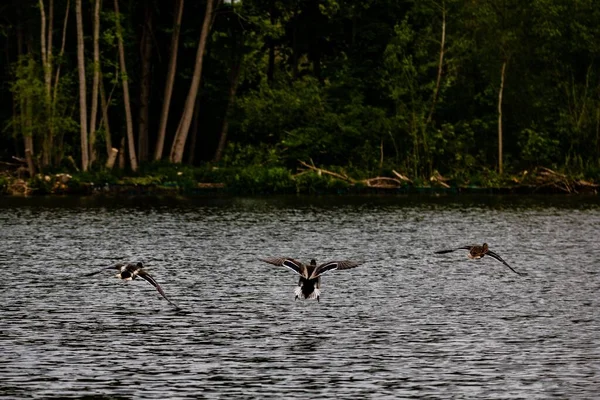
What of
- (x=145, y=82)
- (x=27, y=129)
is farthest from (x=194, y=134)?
(x=27, y=129)

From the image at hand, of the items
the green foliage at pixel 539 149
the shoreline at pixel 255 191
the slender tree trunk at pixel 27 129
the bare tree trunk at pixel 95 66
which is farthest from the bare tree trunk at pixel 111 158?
the green foliage at pixel 539 149

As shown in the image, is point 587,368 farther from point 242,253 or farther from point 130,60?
point 130,60

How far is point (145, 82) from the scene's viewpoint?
76.2 metres

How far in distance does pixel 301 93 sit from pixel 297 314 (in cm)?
5031

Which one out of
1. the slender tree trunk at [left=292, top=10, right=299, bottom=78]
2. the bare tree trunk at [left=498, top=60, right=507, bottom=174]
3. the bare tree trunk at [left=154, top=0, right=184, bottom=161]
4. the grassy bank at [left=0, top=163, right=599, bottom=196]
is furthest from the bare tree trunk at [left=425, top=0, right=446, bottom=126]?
the bare tree trunk at [left=154, top=0, right=184, bottom=161]

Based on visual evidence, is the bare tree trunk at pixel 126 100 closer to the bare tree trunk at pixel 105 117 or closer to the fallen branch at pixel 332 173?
the bare tree trunk at pixel 105 117

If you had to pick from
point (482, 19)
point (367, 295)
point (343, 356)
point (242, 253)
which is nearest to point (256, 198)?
point (482, 19)

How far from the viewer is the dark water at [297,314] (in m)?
21.8

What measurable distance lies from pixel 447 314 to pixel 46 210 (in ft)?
112

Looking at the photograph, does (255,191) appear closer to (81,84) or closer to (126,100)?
(126,100)

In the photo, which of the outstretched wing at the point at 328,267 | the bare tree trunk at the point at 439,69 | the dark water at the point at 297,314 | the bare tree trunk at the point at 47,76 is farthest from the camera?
the bare tree trunk at the point at 439,69

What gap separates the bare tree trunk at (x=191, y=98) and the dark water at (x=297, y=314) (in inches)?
790

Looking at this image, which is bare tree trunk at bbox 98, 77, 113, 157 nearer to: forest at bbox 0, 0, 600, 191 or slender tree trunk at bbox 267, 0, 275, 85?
forest at bbox 0, 0, 600, 191

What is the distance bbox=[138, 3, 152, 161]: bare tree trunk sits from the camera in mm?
75812
